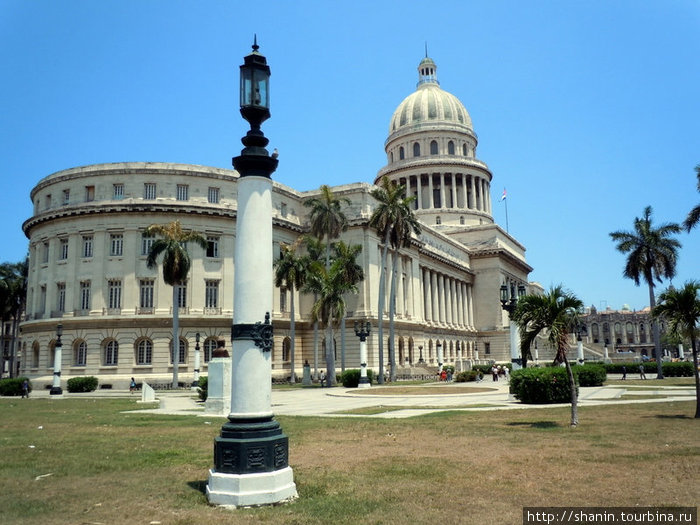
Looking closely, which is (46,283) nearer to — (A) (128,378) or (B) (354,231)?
(A) (128,378)

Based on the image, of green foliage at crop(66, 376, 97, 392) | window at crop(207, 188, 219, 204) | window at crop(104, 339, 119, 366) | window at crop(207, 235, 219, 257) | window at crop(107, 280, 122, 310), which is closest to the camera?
green foliage at crop(66, 376, 97, 392)

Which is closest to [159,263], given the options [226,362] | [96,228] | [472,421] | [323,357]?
[96,228]

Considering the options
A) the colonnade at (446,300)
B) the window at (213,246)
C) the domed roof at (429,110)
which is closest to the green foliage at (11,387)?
the window at (213,246)

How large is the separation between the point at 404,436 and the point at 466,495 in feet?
22.9

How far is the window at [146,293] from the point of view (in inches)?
2094

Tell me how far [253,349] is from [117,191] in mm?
48853

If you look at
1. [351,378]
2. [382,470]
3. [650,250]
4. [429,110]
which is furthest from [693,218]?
[429,110]

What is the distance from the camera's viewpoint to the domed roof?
10494cm

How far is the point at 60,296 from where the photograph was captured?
5456 cm

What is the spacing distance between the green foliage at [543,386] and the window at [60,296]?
43.5 meters

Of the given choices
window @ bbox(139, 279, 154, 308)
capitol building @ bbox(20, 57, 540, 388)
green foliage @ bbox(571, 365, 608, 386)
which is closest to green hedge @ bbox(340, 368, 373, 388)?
capitol building @ bbox(20, 57, 540, 388)

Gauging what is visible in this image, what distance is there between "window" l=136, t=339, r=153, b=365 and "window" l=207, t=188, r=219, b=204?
1413 centimetres

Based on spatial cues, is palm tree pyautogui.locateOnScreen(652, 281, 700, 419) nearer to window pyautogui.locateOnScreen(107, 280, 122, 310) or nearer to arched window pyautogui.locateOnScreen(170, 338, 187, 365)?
arched window pyautogui.locateOnScreen(170, 338, 187, 365)

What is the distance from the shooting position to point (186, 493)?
970 centimetres
